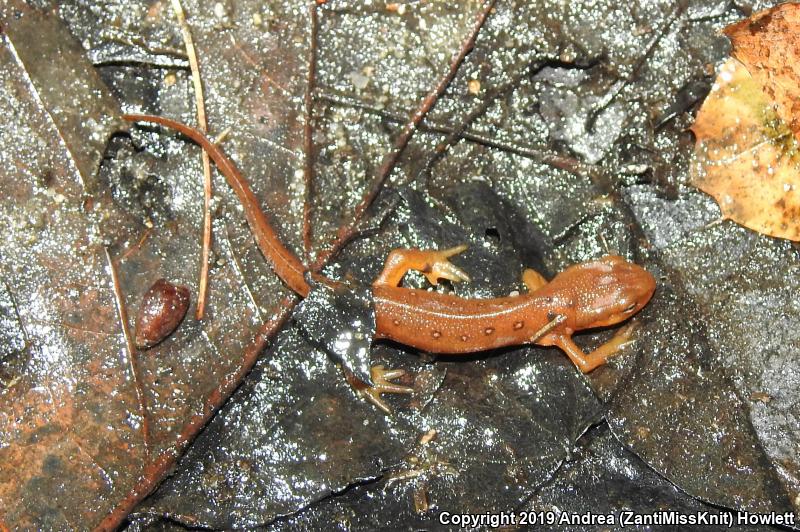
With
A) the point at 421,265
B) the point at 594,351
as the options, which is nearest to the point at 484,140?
the point at 421,265

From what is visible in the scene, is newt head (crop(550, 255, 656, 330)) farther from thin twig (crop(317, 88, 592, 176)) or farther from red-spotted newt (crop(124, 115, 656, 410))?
thin twig (crop(317, 88, 592, 176))

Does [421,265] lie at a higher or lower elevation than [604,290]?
higher

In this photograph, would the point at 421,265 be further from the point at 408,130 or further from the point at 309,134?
the point at 309,134

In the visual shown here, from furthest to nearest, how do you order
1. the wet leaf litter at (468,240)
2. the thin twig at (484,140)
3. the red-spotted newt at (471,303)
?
the thin twig at (484,140), the red-spotted newt at (471,303), the wet leaf litter at (468,240)

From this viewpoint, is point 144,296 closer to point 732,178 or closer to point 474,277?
point 474,277

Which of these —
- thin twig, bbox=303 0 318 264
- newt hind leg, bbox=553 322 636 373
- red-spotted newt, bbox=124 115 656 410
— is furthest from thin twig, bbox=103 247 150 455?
newt hind leg, bbox=553 322 636 373

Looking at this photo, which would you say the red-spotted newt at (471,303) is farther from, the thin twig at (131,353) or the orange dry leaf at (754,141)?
the thin twig at (131,353)

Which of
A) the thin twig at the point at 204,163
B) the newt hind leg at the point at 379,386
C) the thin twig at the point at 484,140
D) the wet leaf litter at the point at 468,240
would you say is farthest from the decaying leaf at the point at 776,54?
the thin twig at the point at 204,163
